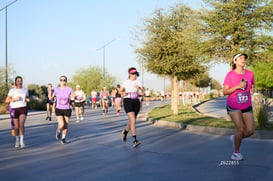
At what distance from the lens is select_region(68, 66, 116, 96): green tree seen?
2611 inches

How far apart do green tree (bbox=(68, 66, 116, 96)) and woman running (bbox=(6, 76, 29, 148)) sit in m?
55.4

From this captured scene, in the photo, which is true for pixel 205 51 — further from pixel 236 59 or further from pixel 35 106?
pixel 35 106

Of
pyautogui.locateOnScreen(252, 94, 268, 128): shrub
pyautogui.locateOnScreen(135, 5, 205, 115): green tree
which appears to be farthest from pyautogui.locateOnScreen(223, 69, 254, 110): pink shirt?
pyautogui.locateOnScreen(135, 5, 205, 115): green tree

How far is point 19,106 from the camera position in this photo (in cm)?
Answer: 973

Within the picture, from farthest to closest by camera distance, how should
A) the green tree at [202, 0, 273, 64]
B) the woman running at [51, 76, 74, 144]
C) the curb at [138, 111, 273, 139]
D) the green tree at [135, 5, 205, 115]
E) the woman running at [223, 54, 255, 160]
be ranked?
the green tree at [135, 5, 205, 115] → the green tree at [202, 0, 273, 64] → the curb at [138, 111, 273, 139] → the woman running at [51, 76, 74, 144] → the woman running at [223, 54, 255, 160]

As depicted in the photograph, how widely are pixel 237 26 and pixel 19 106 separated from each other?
9.07 m

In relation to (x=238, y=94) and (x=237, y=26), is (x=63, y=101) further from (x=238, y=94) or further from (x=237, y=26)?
(x=237, y=26)

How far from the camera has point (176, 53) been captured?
20359mm

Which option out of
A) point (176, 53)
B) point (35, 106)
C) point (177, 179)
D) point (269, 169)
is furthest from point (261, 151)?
point (35, 106)

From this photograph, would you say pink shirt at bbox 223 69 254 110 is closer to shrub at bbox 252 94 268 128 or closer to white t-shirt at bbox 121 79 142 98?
white t-shirt at bbox 121 79 142 98

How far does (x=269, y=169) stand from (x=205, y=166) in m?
1.04

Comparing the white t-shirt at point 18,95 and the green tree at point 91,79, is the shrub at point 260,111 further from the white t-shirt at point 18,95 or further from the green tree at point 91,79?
the green tree at point 91,79

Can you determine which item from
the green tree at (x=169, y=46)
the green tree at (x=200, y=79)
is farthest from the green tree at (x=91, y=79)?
the green tree at (x=169, y=46)

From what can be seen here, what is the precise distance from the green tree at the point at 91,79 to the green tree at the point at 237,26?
5020 cm
